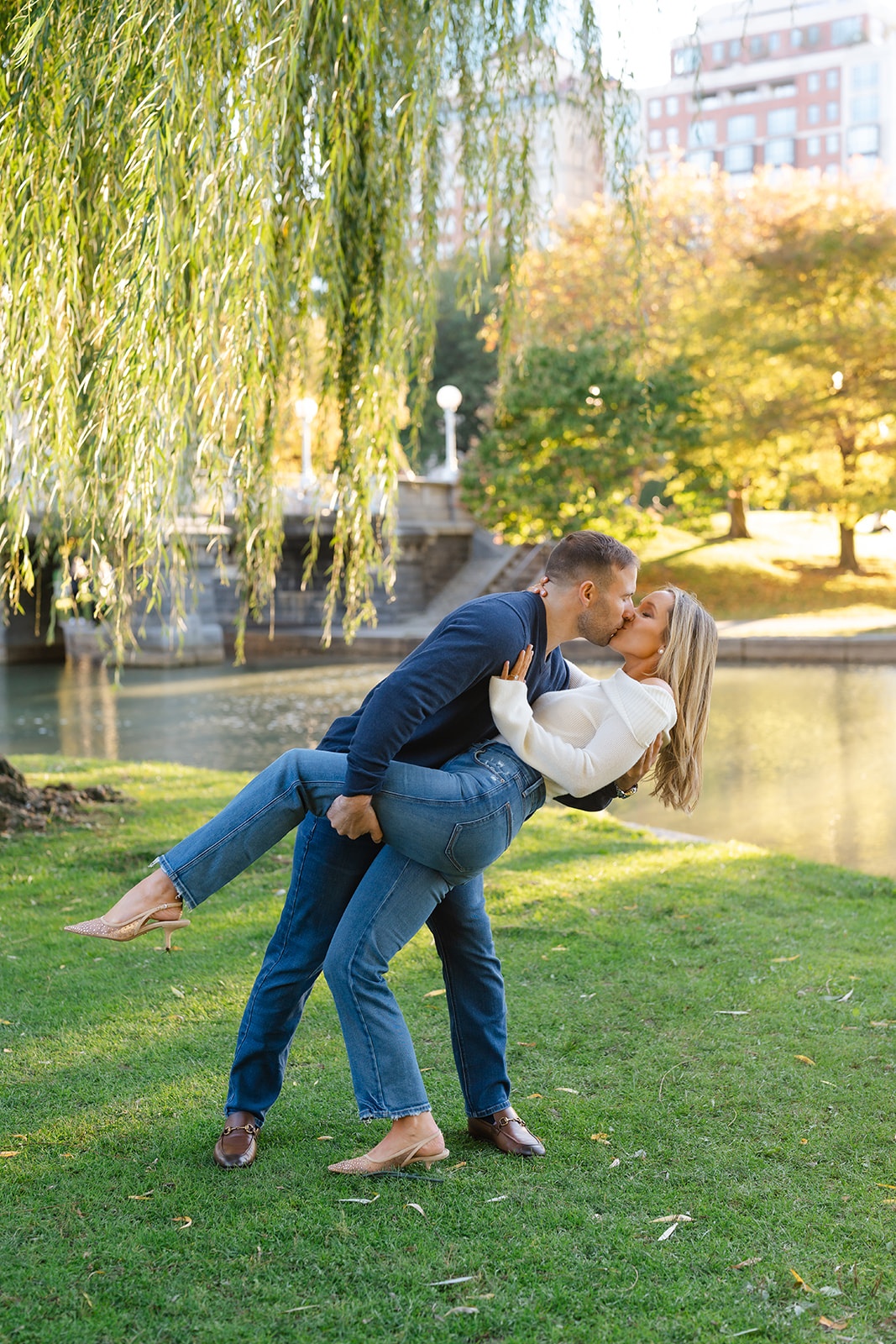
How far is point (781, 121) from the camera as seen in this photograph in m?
82.5

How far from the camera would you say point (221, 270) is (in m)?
3.75

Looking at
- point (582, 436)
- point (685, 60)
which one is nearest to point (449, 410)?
→ point (582, 436)

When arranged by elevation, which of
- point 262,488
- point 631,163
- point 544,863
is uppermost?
point 631,163

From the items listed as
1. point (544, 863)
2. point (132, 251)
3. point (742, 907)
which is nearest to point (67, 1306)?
point (132, 251)

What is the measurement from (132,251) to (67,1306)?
113 inches

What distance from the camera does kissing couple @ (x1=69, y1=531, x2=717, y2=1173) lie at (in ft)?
8.45

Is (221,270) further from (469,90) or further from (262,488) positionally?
(469,90)

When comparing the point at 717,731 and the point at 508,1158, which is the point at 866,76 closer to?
the point at 717,731

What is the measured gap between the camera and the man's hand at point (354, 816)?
2533mm

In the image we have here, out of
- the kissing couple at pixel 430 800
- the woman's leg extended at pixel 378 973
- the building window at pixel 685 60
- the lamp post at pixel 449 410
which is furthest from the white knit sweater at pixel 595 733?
the lamp post at pixel 449 410

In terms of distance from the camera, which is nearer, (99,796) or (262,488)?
(262,488)

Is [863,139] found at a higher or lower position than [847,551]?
higher

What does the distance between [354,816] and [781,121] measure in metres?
92.0

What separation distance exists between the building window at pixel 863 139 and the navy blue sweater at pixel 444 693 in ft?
294
